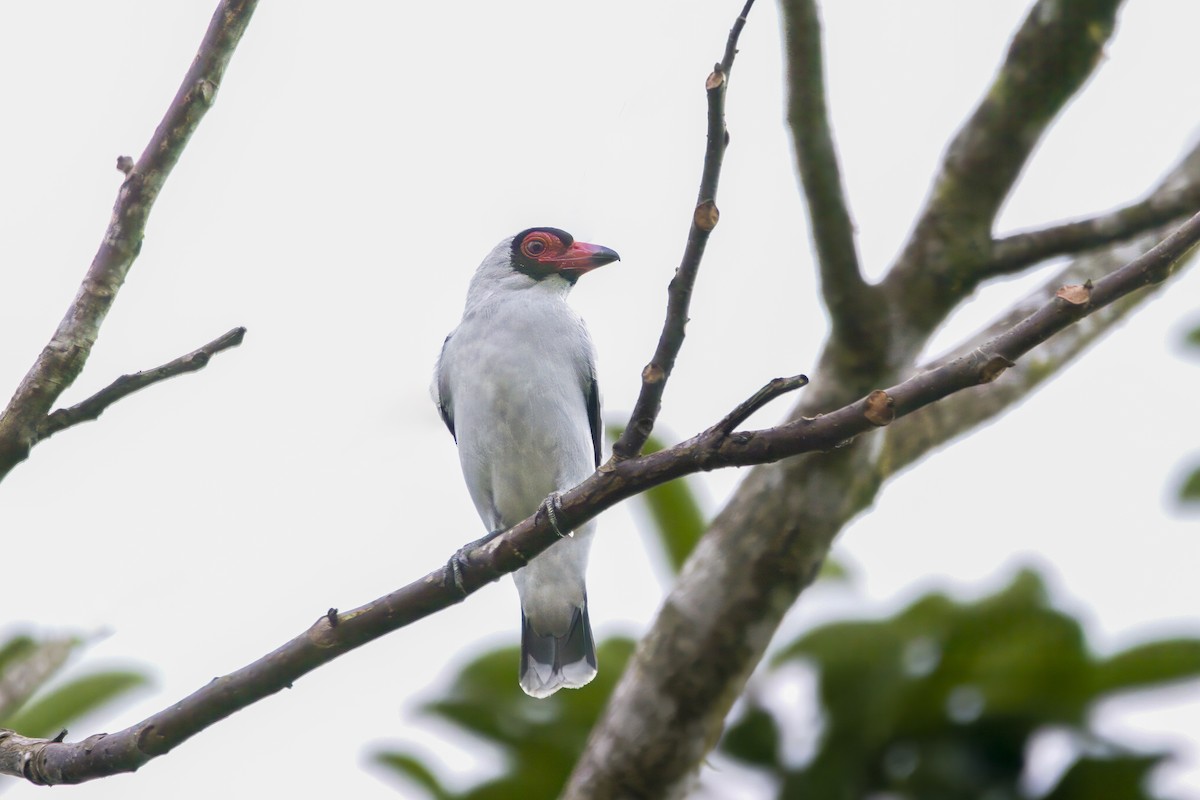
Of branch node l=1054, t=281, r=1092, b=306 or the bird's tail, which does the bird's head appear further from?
branch node l=1054, t=281, r=1092, b=306

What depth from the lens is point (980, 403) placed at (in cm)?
504

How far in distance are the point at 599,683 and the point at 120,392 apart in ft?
11.1

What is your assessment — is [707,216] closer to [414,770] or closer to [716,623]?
[716,623]

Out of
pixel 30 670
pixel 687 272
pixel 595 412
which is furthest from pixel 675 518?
pixel 687 272

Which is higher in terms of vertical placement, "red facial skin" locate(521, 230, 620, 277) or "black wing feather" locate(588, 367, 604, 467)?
"red facial skin" locate(521, 230, 620, 277)

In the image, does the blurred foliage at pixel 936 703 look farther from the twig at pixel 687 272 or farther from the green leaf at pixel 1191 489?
the twig at pixel 687 272

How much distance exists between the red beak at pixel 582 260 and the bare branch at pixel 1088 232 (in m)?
1.55

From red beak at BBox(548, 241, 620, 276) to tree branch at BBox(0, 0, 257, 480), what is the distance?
8.73ft

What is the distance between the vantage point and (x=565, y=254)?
5297mm

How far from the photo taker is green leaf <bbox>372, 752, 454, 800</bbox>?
5195 mm

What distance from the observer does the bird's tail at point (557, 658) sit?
14.9 ft

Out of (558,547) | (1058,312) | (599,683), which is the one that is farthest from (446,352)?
(1058,312)

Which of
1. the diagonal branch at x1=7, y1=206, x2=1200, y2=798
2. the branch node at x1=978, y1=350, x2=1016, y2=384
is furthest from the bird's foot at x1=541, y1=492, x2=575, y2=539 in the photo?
the branch node at x1=978, y1=350, x2=1016, y2=384

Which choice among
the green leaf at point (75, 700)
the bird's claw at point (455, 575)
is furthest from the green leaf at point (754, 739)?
the bird's claw at point (455, 575)
